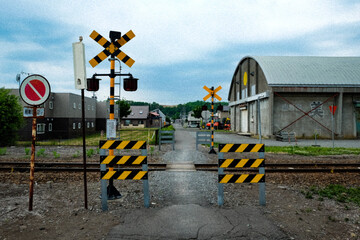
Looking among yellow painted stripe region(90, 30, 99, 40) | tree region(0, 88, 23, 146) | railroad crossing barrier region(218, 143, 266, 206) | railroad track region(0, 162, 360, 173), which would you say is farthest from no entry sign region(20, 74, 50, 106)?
tree region(0, 88, 23, 146)

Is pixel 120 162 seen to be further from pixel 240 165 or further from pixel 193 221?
pixel 240 165

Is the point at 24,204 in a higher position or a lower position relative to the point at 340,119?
lower

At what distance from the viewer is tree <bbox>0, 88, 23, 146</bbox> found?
1758 cm

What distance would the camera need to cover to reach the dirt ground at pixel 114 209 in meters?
3.88

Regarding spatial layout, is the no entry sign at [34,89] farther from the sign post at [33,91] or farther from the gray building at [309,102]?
the gray building at [309,102]

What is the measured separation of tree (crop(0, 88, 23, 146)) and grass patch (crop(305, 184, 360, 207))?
2021 centimetres

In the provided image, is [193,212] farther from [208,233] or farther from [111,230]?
[111,230]

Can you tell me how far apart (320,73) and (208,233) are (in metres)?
27.7

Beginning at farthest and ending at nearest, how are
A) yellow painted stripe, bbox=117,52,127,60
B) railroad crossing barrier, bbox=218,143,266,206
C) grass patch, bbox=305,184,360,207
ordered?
yellow painted stripe, bbox=117,52,127,60 → grass patch, bbox=305,184,360,207 → railroad crossing barrier, bbox=218,143,266,206

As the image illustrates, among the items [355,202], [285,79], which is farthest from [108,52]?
[285,79]

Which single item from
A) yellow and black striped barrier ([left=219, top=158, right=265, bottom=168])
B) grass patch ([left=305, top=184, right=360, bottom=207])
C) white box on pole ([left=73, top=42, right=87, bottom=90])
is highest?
white box on pole ([left=73, top=42, right=87, bottom=90])

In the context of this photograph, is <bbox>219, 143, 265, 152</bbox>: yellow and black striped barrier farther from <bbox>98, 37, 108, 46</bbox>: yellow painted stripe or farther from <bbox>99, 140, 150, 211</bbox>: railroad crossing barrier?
<bbox>98, 37, 108, 46</bbox>: yellow painted stripe

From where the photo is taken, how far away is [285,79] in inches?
966

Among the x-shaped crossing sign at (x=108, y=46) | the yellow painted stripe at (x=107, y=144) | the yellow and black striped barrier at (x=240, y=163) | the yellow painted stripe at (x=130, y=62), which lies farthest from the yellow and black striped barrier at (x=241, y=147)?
the x-shaped crossing sign at (x=108, y=46)
